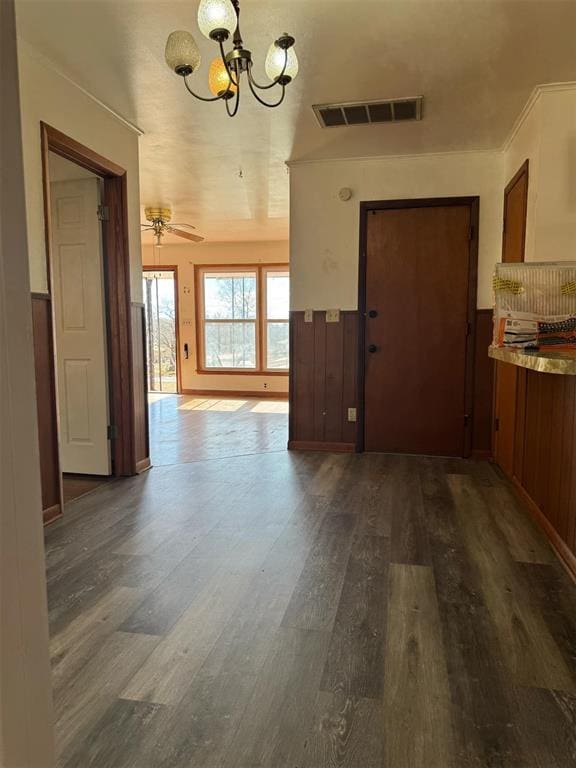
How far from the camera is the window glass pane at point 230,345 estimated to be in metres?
8.00

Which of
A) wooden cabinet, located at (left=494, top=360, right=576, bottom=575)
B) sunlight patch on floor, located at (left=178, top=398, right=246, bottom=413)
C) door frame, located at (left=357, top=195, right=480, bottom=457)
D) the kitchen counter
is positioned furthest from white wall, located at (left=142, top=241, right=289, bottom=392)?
the kitchen counter

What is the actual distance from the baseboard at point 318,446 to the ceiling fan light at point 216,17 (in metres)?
3.21

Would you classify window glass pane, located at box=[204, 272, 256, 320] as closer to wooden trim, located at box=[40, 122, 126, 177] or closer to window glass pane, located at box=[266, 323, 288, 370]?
window glass pane, located at box=[266, 323, 288, 370]

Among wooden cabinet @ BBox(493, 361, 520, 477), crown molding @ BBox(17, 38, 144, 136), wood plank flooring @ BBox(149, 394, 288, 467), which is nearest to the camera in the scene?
crown molding @ BBox(17, 38, 144, 136)

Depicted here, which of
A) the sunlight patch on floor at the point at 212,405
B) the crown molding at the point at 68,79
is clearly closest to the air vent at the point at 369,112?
the crown molding at the point at 68,79

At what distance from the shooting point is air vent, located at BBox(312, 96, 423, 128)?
302cm

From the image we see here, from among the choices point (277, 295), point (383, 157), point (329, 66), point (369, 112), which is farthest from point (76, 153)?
point (277, 295)

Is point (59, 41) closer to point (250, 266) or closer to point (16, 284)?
point (16, 284)

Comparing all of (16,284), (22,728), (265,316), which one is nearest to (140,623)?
(22,728)

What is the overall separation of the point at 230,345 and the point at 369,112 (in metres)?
5.25

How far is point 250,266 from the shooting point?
7824mm

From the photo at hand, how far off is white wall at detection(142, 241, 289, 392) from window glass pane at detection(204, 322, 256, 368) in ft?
0.66

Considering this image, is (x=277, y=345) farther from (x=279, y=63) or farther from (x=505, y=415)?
(x=279, y=63)

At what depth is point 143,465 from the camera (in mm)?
3711
